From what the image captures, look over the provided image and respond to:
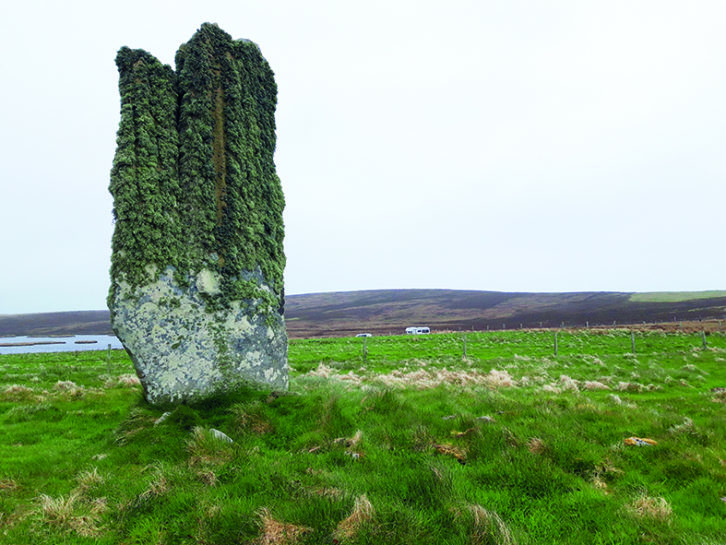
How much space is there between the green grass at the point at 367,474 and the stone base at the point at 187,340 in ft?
1.98

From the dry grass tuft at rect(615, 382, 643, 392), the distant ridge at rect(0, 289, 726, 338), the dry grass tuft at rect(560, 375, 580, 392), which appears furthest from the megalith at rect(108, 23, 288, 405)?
the distant ridge at rect(0, 289, 726, 338)

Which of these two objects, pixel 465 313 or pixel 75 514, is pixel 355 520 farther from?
pixel 465 313

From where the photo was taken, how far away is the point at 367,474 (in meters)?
5.05

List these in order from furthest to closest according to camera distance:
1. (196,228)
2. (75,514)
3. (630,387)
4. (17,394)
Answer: (630,387), (17,394), (196,228), (75,514)

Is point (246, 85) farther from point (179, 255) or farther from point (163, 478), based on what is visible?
point (163, 478)

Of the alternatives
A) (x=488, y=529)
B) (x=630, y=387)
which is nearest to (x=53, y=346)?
(x=630, y=387)

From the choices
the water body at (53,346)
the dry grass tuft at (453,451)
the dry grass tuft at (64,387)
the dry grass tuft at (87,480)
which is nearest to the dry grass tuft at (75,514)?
the dry grass tuft at (87,480)

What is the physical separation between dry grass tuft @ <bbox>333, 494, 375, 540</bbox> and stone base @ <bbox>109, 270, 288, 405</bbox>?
5477mm

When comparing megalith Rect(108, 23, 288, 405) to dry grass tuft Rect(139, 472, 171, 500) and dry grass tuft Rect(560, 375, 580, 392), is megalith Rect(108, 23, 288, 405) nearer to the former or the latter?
dry grass tuft Rect(139, 472, 171, 500)

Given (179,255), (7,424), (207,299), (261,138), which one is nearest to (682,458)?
(207,299)

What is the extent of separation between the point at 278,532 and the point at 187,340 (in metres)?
5.71

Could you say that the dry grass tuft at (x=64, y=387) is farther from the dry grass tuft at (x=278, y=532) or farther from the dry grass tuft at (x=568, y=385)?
the dry grass tuft at (x=568, y=385)

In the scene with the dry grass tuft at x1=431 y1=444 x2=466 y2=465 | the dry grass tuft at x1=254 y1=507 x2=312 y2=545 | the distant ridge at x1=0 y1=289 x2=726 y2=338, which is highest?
the dry grass tuft at x1=254 y1=507 x2=312 y2=545

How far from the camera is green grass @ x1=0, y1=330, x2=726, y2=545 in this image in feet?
12.7
